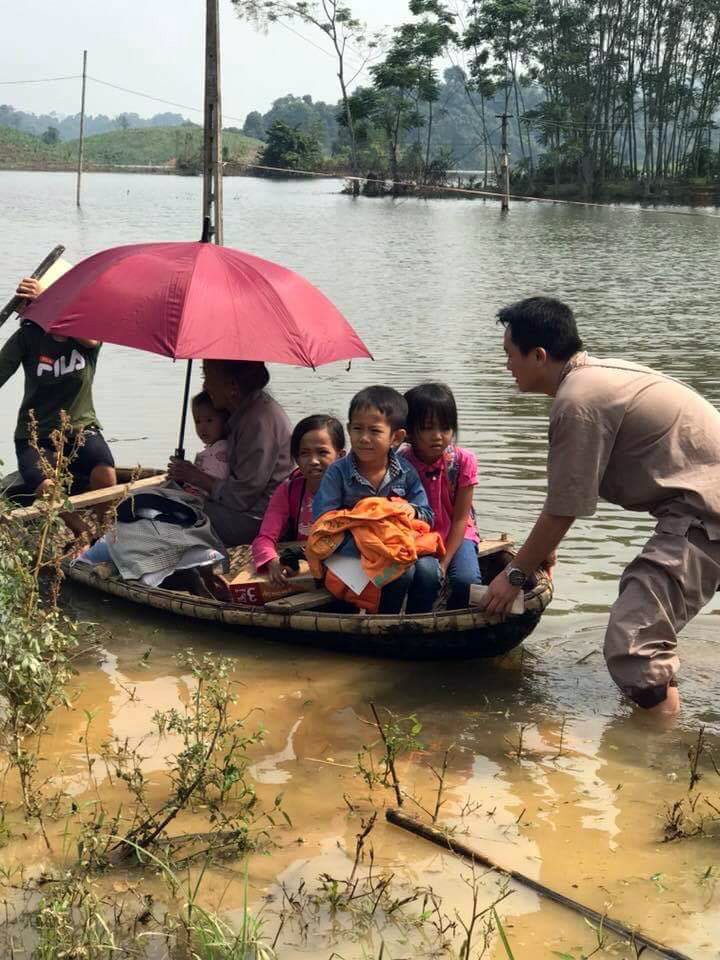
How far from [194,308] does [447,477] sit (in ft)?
4.32

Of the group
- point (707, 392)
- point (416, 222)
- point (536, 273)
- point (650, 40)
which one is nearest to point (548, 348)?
point (707, 392)

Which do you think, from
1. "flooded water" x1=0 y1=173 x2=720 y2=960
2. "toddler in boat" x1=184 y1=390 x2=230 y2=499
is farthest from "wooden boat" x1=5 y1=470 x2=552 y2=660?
"toddler in boat" x1=184 y1=390 x2=230 y2=499

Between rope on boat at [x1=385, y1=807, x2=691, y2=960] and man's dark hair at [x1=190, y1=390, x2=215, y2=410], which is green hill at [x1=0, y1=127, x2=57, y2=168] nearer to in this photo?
man's dark hair at [x1=190, y1=390, x2=215, y2=410]

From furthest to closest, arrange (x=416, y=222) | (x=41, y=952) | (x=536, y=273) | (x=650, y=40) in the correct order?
1. (x=650, y=40)
2. (x=416, y=222)
3. (x=536, y=273)
4. (x=41, y=952)

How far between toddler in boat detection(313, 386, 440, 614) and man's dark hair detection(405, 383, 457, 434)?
0.08 metres

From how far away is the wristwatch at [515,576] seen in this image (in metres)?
4.61

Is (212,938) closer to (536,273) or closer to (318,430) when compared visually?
(318,430)

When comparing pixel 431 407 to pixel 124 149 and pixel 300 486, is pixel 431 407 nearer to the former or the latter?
pixel 300 486

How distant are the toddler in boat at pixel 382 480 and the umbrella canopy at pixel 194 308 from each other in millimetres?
556

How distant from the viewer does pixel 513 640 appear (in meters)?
5.07

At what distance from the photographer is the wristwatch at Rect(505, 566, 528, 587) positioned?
A: 15.1ft

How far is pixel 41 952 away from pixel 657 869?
1.71 metres

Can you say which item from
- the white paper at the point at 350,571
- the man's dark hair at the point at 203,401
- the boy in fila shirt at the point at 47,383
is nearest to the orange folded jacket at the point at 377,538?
the white paper at the point at 350,571

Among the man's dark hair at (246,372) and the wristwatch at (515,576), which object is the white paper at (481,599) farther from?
the man's dark hair at (246,372)
